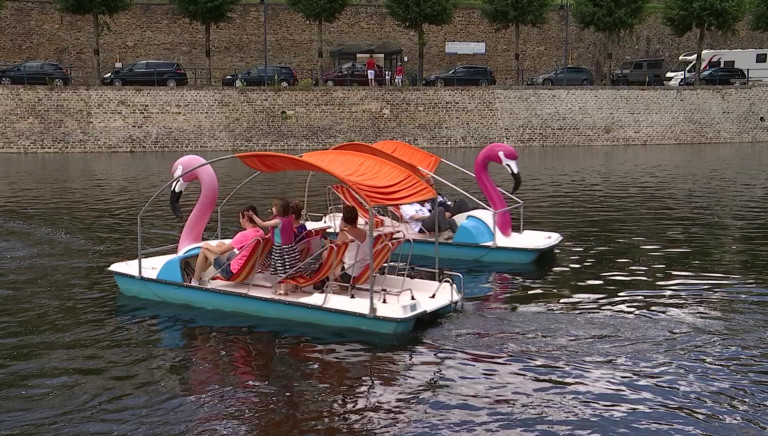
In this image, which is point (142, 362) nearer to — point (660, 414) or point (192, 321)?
point (192, 321)

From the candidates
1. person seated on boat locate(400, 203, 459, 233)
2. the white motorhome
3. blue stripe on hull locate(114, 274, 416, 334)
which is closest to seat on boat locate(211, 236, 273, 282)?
blue stripe on hull locate(114, 274, 416, 334)

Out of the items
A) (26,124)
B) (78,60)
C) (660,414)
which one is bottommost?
(660,414)

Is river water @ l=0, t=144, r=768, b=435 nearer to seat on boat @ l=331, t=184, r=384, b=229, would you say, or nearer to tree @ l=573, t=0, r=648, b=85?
seat on boat @ l=331, t=184, r=384, b=229

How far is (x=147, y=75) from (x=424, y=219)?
2812cm

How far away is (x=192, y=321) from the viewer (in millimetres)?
10828

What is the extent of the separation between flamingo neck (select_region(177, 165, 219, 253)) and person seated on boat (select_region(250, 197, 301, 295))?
160cm

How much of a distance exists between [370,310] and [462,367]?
4.79ft

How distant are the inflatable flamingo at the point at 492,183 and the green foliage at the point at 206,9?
95.8 ft

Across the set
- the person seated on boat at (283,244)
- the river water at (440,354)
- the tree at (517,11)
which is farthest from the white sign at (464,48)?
the person seated on boat at (283,244)

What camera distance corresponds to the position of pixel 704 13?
43625mm

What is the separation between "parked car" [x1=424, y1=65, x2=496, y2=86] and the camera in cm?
4281

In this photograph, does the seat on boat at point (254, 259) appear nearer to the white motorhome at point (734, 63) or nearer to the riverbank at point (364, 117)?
the riverbank at point (364, 117)

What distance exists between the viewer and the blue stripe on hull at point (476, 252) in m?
14.2

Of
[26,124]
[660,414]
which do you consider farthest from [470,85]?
[660,414]
